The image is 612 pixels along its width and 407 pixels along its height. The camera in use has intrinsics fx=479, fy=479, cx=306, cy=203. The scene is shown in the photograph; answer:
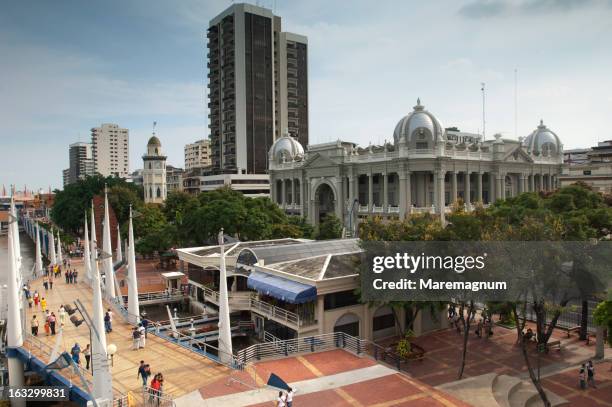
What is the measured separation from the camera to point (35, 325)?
29.4 metres

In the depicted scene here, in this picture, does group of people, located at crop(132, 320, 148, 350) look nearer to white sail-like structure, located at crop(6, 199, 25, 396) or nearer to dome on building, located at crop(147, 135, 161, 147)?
white sail-like structure, located at crop(6, 199, 25, 396)

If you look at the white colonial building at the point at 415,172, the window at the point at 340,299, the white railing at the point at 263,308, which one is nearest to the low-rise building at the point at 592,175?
the white colonial building at the point at 415,172

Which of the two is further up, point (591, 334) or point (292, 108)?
point (292, 108)

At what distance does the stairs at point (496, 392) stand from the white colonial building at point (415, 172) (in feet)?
133

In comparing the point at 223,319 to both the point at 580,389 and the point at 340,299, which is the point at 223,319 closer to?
the point at 340,299

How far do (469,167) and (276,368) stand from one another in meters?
53.3

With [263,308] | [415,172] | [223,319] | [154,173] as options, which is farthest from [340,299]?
[154,173]

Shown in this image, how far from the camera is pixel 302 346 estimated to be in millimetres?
26484

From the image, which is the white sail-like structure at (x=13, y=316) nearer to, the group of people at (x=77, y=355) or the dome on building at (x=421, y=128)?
the group of people at (x=77, y=355)

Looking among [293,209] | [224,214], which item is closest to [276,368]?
[224,214]

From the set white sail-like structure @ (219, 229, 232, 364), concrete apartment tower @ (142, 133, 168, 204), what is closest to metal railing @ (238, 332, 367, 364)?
white sail-like structure @ (219, 229, 232, 364)

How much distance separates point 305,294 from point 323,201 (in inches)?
2207

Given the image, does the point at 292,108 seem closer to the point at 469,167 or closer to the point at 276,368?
the point at 469,167

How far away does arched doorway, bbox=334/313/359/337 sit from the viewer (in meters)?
29.2
